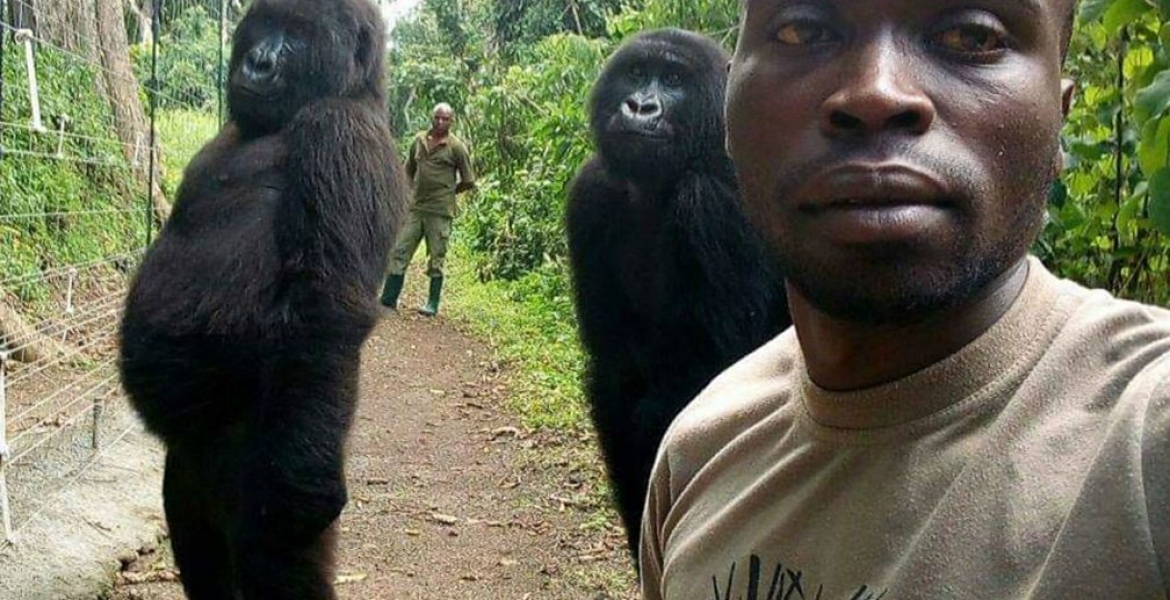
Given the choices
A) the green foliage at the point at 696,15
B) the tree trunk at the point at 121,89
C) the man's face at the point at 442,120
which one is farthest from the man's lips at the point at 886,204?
the man's face at the point at 442,120

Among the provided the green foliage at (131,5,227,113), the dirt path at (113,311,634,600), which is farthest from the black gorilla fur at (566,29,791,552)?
the green foliage at (131,5,227,113)

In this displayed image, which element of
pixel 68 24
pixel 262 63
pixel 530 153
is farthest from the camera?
pixel 530 153

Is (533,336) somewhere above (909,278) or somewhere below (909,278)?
below

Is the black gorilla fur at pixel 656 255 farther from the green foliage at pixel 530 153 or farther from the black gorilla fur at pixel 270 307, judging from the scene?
the green foliage at pixel 530 153

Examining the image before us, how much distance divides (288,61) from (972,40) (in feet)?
10.9

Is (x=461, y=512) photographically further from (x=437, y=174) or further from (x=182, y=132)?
(x=437, y=174)

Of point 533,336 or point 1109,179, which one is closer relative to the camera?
point 1109,179

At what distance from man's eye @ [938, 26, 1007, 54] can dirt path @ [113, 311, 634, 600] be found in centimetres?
405

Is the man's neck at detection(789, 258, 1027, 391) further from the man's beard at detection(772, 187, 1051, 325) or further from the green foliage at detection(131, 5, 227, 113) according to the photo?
the green foliage at detection(131, 5, 227, 113)

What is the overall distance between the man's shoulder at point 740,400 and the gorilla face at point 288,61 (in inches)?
114

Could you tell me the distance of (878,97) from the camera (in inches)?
42.1

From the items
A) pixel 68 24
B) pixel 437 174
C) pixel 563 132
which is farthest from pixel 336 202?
pixel 437 174

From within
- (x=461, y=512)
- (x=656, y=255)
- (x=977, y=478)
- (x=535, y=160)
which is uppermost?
(x=977, y=478)

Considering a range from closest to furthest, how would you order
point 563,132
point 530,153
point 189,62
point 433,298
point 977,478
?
point 977,478 → point 189,62 → point 563,132 → point 433,298 → point 530,153
